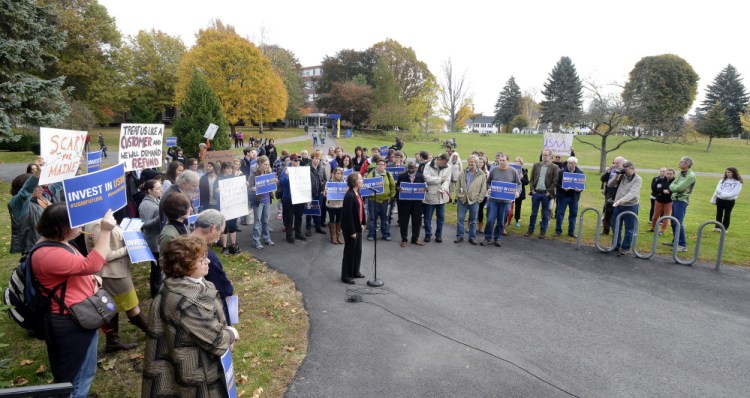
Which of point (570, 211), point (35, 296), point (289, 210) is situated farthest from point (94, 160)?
point (570, 211)

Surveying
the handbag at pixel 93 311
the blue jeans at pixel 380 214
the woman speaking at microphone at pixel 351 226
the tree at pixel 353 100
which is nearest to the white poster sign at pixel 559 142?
the blue jeans at pixel 380 214

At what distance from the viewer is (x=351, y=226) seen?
309 inches

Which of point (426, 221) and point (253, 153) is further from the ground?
point (253, 153)

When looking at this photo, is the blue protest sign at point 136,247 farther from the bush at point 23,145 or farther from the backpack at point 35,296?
the bush at point 23,145

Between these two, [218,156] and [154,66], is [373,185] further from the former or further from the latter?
[154,66]

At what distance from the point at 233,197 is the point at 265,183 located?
4.97 feet

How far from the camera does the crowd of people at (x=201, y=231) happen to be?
304 centimetres

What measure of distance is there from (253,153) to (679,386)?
44.0ft

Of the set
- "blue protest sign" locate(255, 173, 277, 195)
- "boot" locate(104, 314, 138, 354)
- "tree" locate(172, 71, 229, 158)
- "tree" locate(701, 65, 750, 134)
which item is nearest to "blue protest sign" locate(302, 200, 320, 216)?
"blue protest sign" locate(255, 173, 277, 195)

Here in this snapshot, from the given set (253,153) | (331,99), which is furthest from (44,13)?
(331,99)

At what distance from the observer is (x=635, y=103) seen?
28.5 metres

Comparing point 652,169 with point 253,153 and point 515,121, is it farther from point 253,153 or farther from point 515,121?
point 515,121

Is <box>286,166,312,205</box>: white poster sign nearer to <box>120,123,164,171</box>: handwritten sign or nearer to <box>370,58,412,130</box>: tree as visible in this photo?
<box>120,123,164,171</box>: handwritten sign

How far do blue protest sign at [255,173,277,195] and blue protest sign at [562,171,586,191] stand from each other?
7.69 m
